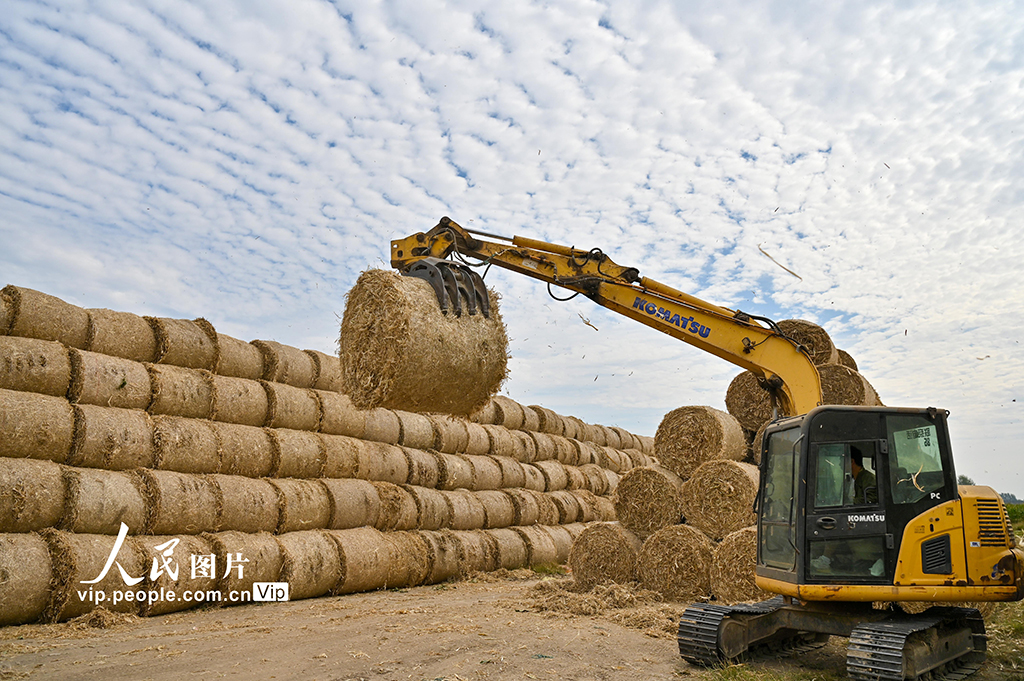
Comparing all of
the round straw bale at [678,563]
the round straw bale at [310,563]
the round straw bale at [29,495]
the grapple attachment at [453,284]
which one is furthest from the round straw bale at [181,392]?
the round straw bale at [678,563]

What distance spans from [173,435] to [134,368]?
33.9 inches

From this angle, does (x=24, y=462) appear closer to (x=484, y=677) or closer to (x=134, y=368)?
(x=134, y=368)

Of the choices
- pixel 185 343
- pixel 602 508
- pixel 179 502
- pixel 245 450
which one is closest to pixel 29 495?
pixel 179 502

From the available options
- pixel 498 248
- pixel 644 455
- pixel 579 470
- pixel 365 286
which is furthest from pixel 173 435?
pixel 644 455

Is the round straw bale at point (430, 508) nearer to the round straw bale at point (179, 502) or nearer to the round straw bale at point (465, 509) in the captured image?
the round straw bale at point (465, 509)

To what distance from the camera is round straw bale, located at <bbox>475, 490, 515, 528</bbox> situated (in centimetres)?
1206

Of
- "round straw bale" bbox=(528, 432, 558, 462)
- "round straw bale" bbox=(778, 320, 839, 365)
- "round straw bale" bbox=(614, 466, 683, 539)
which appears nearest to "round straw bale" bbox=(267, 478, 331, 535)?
"round straw bale" bbox=(614, 466, 683, 539)

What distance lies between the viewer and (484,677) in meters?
5.27

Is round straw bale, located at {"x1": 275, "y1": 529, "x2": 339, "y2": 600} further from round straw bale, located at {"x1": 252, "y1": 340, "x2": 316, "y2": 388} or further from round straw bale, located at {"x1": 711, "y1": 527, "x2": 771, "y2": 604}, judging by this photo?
round straw bale, located at {"x1": 711, "y1": 527, "x2": 771, "y2": 604}

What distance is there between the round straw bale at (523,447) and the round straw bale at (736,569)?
6061 millimetres

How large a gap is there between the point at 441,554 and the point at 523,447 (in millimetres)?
3947

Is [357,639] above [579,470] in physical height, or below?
below

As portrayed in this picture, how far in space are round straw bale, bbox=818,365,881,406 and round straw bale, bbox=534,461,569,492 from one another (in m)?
6.42

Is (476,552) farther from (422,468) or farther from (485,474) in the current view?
(485,474)
